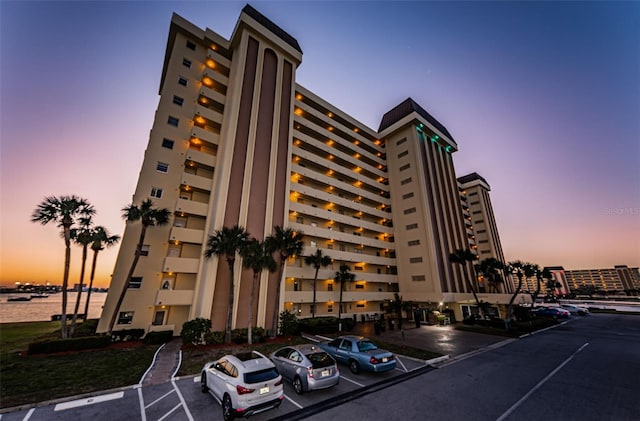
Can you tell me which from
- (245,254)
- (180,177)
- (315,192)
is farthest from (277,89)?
(245,254)

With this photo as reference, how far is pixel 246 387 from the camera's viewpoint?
7.95 meters

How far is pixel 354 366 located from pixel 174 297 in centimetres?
1898

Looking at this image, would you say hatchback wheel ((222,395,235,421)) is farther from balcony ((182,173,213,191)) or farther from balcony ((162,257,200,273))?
balcony ((182,173,213,191))

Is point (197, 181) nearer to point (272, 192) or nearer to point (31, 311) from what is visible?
point (272, 192)

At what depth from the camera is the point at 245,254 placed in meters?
22.3

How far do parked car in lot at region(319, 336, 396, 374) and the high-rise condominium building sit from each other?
13571mm

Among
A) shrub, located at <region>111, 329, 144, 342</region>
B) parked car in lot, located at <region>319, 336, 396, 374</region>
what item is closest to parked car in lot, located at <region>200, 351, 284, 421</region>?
parked car in lot, located at <region>319, 336, 396, 374</region>

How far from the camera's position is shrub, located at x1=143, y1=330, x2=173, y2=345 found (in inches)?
795

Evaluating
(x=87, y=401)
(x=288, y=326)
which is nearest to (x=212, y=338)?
(x=288, y=326)

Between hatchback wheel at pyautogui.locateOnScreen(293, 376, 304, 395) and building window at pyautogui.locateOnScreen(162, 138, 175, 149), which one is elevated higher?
building window at pyautogui.locateOnScreen(162, 138, 175, 149)

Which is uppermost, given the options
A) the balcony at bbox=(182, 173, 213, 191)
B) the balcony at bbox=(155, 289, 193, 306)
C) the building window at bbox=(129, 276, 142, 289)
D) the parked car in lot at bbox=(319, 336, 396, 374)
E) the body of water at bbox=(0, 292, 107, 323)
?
the balcony at bbox=(182, 173, 213, 191)

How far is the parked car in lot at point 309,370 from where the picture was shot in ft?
33.3

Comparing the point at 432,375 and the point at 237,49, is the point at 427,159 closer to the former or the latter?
the point at 237,49

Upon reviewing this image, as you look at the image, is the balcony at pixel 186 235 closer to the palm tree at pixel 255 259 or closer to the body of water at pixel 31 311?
the palm tree at pixel 255 259
